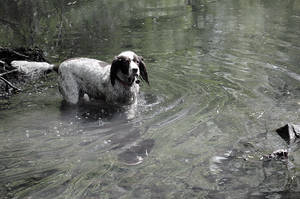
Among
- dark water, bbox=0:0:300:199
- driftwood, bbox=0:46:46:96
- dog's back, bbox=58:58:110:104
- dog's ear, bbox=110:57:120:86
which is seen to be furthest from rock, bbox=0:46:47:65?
dog's ear, bbox=110:57:120:86

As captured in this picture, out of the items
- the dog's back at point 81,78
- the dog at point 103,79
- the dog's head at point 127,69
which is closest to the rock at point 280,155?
the dog's head at point 127,69

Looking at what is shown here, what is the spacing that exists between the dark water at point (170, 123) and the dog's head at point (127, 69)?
0.52 m

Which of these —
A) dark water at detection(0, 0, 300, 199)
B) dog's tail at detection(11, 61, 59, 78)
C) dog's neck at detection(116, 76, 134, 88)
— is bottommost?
dark water at detection(0, 0, 300, 199)

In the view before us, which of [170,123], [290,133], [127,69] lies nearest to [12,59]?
[127,69]

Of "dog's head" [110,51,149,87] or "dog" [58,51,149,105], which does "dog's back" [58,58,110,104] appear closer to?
"dog" [58,51,149,105]

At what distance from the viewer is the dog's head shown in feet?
19.7

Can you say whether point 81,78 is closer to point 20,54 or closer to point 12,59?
point 20,54

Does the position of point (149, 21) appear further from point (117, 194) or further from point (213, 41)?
point (117, 194)

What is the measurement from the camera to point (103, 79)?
21.9ft

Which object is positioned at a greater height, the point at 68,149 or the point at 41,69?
the point at 41,69

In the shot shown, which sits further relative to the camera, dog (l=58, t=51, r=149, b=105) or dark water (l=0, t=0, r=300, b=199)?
dog (l=58, t=51, r=149, b=105)

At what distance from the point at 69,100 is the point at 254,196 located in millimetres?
4323

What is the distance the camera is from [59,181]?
4027 mm

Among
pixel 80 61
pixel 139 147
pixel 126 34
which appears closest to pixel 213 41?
pixel 126 34
